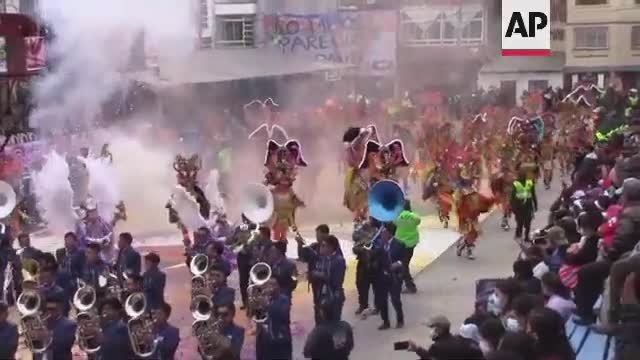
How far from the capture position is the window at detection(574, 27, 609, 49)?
4150cm

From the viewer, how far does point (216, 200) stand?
14.8 metres

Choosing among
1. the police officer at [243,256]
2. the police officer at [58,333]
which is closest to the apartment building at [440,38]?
the police officer at [243,256]

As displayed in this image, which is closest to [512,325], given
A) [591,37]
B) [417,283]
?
[417,283]

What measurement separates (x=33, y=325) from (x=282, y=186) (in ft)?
19.3

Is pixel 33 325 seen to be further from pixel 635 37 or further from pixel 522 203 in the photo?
pixel 635 37

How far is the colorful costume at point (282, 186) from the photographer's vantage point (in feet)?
47.3

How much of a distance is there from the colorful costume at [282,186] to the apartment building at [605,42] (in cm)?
2743

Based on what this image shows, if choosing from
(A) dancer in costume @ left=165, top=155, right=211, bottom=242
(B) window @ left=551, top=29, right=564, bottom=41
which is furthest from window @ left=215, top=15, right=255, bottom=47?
(A) dancer in costume @ left=165, top=155, right=211, bottom=242

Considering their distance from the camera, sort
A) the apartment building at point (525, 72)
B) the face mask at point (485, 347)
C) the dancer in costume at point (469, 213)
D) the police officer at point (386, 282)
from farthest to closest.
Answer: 1. the apartment building at point (525, 72)
2. the dancer in costume at point (469, 213)
3. the police officer at point (386, 282)
4. the face mask at point (485, 347)

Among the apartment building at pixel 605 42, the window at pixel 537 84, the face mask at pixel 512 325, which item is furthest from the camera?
the window at pixel 537 84

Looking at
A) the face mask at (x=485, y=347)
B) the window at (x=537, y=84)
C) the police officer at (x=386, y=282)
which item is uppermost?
the window at (x=537, y=84)

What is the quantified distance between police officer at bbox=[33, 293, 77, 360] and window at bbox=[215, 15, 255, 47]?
24.8 metres

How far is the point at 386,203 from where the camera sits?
43.1ft

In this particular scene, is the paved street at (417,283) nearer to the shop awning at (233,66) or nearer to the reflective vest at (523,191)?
the reflective vest at (523,191)
